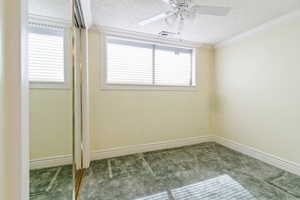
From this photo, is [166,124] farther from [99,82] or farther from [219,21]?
[219,21]

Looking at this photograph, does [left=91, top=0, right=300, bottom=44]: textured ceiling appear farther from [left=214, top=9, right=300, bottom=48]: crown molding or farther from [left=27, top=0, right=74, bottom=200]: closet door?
[left=27, top=0, right=74, bottom=200]: closet door

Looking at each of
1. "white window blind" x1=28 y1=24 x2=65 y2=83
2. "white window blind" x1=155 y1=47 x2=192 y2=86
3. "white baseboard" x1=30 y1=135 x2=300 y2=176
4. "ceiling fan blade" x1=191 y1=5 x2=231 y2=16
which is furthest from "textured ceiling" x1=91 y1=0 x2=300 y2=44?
"white baseboard" x1=30 y1=135 x2=300 y2=176

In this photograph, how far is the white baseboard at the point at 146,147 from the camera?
2.54 m

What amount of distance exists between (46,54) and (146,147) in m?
2.30

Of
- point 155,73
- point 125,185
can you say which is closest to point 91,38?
point 155,73

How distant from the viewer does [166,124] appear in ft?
9.93

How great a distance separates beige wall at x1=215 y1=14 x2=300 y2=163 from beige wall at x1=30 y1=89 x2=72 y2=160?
112 inches

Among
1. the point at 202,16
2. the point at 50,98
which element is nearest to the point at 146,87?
the point at 202,16

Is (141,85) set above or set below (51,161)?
above

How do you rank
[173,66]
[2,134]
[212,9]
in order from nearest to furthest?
[2,134] → [212,9] → [173,66]

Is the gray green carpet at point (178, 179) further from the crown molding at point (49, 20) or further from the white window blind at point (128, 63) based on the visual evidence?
the white window blind at point (128, 63)

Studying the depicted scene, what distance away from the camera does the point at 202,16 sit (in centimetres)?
213

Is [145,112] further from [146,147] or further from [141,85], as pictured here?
[146,147]

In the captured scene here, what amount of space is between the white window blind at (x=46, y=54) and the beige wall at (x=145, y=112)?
1234 mm
